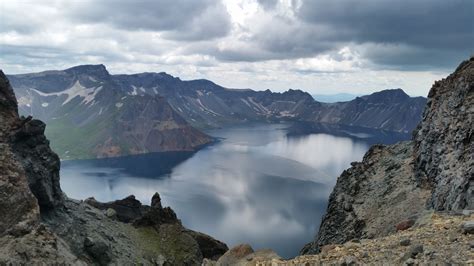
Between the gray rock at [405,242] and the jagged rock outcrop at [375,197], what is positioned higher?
the gray rock at [405,242]

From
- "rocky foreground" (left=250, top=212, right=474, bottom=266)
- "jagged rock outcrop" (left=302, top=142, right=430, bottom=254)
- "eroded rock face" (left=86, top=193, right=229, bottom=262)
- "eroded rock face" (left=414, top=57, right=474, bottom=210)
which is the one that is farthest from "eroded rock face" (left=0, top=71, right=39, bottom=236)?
"eroded rock face" (left=414, top=57, right=474, bottom=210)

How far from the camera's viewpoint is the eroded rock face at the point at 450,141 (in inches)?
1617

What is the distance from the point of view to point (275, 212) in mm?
194875

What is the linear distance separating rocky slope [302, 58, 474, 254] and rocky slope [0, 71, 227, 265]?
116 ft

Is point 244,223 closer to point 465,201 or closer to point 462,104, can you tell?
point 462,104

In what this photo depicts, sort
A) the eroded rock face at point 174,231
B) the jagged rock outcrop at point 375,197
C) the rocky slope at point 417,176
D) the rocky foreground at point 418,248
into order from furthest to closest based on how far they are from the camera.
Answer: the eroded rock face at point 174,231
the jagged rock outcrop at point 375,197
the rocky slope at point 417,176
the rocky foreground at point 418,248

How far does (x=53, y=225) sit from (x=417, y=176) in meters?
60.2

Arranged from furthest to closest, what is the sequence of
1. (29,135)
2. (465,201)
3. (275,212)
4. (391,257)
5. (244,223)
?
Answer: 1. (275,212)
2. (244,223)
3. (29,135)
4. (465,201)
5. (391,257)

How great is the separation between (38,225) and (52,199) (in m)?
27.0

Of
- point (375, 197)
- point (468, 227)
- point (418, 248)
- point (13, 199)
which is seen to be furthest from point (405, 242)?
point (13, 199)

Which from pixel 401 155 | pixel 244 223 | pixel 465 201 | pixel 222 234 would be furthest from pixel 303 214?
pixel 465 201

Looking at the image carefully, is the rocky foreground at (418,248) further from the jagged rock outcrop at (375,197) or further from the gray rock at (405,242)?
the jagged rock outcrop at (375,197)

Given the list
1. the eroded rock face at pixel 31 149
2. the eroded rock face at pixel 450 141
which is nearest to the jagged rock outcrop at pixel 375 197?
the eroded rock face at pixel 450 141

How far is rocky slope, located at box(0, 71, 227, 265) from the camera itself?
166ft
